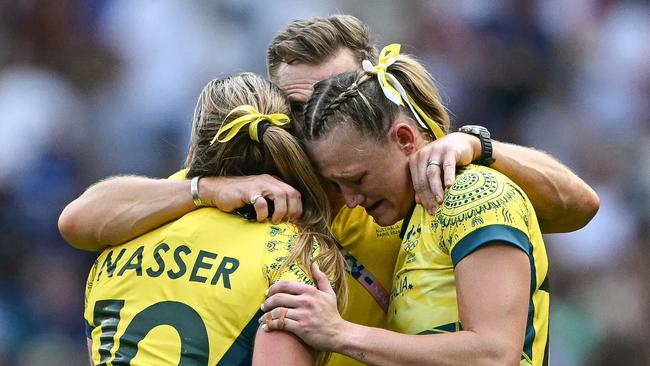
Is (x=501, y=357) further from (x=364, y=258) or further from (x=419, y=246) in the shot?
(x=364, y=258)

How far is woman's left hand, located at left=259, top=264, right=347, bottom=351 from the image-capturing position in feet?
10.2

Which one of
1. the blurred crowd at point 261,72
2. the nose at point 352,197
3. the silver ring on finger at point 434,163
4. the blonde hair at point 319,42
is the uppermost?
the blonde hair at point 319,42

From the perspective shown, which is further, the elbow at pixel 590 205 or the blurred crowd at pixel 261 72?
the blurred crowd at pixel 261 72

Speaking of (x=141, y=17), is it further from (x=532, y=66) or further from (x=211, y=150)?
(x=211, y=150)

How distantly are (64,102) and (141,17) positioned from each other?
2.76 feet

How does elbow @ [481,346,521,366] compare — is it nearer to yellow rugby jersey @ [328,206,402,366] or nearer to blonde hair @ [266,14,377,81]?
yellow rugby jersey @ [328,206,402,366]

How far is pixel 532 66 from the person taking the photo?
8336 millimetres

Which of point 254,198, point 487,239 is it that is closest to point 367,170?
point 254,198

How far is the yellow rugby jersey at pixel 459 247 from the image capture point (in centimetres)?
313

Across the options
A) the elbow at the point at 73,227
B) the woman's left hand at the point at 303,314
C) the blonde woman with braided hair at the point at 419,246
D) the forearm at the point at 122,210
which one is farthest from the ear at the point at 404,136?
the elbow at the point at 73,227

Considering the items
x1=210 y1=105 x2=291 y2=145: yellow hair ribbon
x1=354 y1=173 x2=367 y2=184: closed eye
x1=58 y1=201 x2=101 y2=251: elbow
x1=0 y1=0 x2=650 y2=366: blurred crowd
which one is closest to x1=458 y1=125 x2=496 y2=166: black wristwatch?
x1=354 y1=173 x2=367 y2=184: closed eye

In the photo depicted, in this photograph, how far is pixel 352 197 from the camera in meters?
3.55

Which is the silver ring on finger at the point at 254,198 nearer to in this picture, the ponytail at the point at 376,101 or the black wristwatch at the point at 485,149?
the ponytail at the point at 376,101

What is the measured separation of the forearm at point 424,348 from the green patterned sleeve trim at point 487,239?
225 mm
